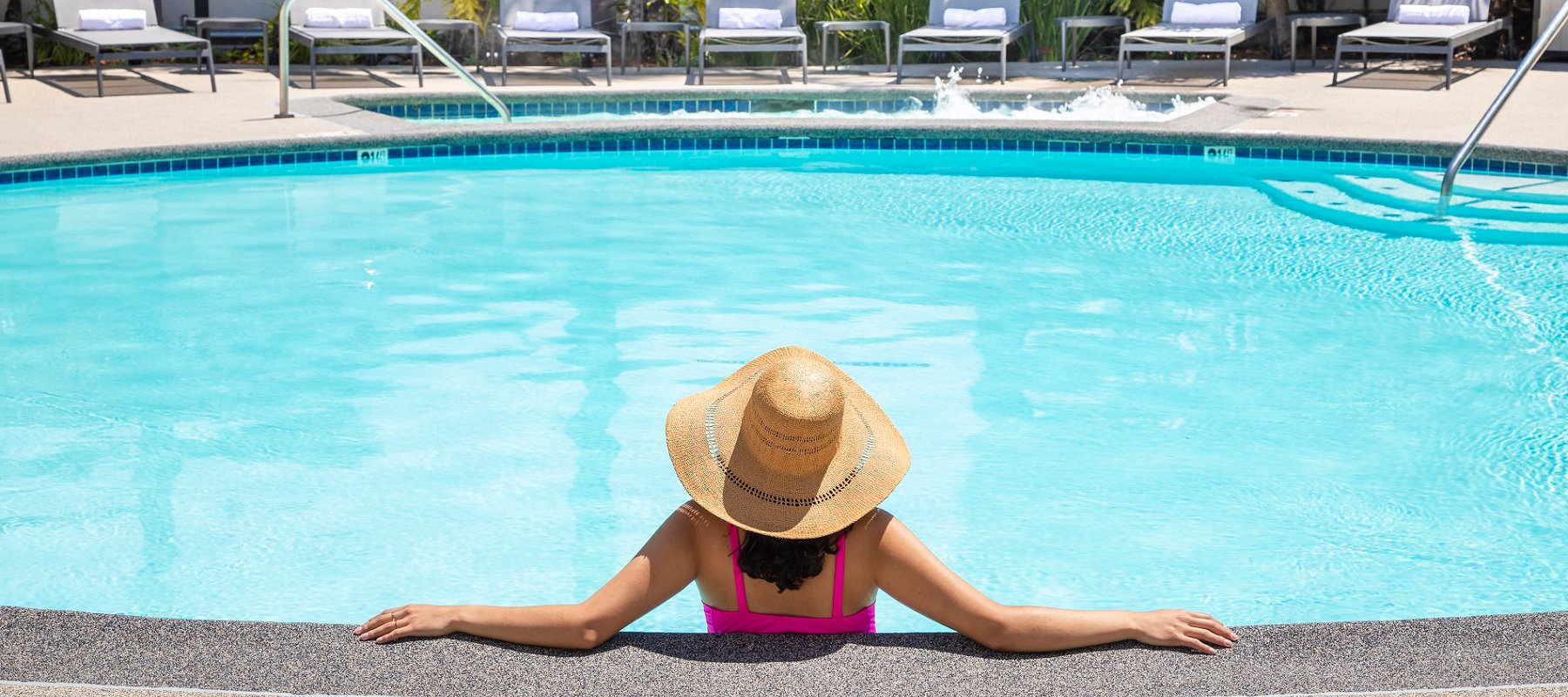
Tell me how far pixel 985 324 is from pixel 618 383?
1501 mm

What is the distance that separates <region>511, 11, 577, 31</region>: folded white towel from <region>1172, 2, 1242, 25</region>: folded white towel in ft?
16.2

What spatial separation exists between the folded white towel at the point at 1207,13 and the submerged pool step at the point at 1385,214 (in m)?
4.22

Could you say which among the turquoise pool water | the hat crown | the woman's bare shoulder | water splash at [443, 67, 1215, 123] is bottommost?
the turquoise pool water

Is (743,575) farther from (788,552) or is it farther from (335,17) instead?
(335,17)

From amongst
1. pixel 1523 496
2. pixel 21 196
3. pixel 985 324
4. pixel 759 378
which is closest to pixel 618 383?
pixel 985 324

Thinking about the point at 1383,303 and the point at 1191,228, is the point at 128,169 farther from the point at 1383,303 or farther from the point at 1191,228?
the point at 1383,303

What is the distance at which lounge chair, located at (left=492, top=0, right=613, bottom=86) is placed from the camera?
1171 centimetres

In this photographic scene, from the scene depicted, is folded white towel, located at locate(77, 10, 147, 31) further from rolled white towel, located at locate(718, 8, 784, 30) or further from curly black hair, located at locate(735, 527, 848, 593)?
curly black hair, located at locate(735, 527, 848, 593)

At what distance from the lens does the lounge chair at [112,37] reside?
1052cm

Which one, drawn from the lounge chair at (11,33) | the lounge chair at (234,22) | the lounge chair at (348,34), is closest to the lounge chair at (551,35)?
the lounge chair at (348,34)

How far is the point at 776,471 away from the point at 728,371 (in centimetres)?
324

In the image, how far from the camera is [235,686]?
2074 millimetres

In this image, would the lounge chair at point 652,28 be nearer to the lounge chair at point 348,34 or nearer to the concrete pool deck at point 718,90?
the concrete pool deck at point 718,90

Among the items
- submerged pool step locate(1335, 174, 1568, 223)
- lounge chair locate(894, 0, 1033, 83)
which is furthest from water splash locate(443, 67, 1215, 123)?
submerged pool step locate(1335, 174, 1568, 223)
